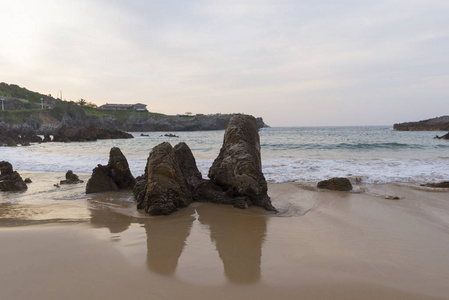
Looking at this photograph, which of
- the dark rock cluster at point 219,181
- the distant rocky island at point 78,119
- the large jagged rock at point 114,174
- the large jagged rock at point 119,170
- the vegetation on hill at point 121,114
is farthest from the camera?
the vegetation on hill at point 121,114

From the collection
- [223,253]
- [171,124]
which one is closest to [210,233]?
[223,253]

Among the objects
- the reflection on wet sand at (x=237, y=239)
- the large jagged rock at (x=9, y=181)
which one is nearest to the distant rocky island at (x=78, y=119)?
the large jagged rock at (x=9, y=181)

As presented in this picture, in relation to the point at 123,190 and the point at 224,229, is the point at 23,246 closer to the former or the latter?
the point at 224,229

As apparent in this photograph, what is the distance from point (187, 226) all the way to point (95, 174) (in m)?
3.98

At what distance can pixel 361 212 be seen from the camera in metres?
5.25

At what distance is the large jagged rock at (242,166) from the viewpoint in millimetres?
5496

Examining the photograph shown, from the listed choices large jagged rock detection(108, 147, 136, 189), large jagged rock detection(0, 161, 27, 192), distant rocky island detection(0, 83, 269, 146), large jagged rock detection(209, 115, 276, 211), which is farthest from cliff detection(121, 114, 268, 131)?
large jagged rock detection(209, 115, 276, 211)

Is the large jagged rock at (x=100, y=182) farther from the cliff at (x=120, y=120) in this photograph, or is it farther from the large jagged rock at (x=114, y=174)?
the cliff at (x=120, y=120)

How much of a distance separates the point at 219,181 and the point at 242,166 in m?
0.75

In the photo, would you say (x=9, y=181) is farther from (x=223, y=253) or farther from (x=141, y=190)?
(x=223, y=253)

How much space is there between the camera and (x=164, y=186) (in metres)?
5.21

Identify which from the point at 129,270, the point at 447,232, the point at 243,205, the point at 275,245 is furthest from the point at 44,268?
the point at 447,232

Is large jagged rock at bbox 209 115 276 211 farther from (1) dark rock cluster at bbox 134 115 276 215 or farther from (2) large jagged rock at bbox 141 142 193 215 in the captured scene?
(2) large jagged rock at bbox 141 142 193 215

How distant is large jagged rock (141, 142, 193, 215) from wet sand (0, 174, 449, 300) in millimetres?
233
